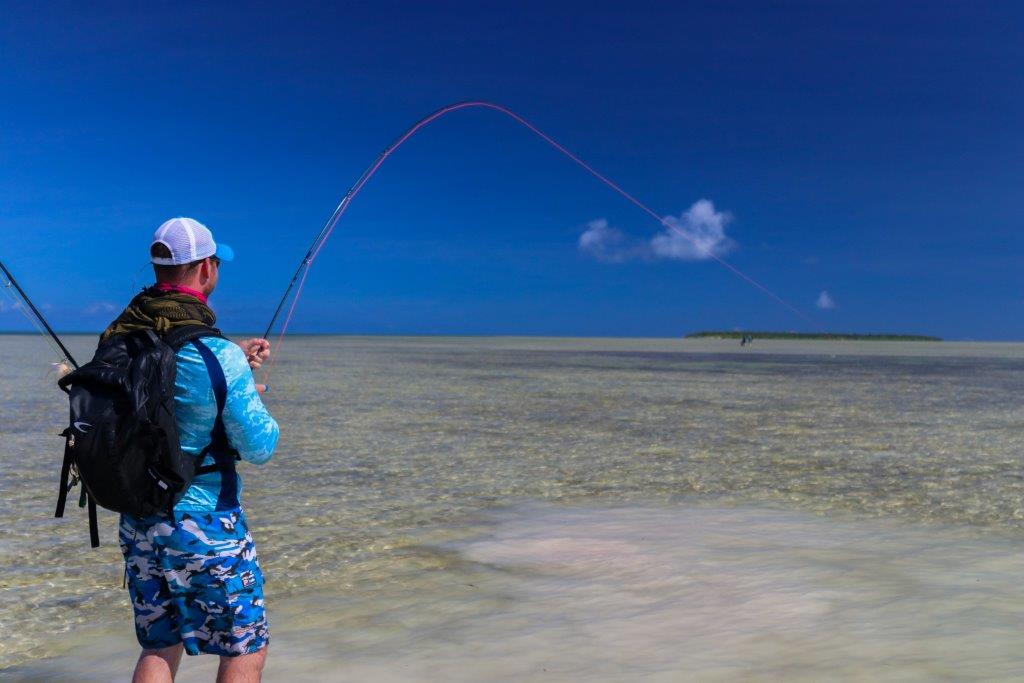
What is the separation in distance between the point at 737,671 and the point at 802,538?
9.30 ft

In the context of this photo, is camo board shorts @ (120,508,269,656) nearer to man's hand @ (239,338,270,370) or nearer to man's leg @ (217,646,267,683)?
man's leg @ (217,646,267,683)

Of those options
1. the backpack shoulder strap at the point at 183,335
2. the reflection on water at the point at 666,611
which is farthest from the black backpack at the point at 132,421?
the reflection on water at the point at 666,611

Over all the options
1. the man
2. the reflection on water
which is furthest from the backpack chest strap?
the reflection on water

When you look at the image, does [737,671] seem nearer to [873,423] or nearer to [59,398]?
[873,423]

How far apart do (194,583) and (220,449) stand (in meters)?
0.44

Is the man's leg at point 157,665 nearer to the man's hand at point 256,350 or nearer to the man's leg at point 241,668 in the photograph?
the man's leg at point 241,668

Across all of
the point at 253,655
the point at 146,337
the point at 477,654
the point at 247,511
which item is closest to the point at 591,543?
the point at 477,654

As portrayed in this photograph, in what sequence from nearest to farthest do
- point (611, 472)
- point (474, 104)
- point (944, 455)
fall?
point (474, 104), point (611, 472), point (944, 455)

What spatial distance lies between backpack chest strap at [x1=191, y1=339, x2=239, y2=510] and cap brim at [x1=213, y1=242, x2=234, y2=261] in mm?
398

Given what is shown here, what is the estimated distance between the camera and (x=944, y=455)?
11.1 meters

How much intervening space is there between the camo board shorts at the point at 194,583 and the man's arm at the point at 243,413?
238mm

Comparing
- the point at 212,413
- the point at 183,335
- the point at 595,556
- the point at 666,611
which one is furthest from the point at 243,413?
the point at 595,556

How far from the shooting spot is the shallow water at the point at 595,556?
4520 mm

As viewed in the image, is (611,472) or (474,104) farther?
(611,472)
